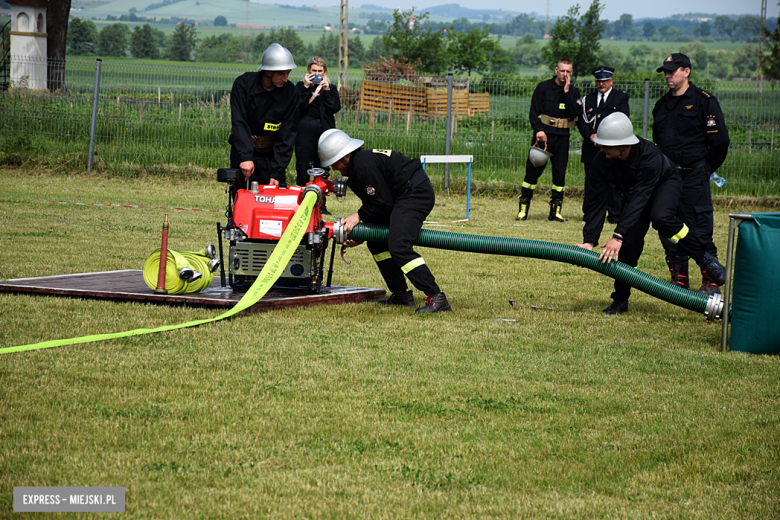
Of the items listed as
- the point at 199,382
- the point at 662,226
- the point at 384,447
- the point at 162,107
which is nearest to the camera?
the point at 384,447

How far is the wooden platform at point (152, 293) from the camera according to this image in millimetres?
6270

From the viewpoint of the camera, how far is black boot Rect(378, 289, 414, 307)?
6.87 metres

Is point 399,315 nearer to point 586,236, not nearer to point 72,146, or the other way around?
point 586,236

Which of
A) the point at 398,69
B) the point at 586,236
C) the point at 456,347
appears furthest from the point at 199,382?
the point at 398,69

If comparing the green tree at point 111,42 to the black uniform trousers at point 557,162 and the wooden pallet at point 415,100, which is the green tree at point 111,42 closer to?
the wooden pallet at point 415,100

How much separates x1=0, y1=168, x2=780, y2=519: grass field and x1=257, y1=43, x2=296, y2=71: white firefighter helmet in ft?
7.93

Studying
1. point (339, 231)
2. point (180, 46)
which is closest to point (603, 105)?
point (339, 231)

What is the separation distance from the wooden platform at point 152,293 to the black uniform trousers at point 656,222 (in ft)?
7.07

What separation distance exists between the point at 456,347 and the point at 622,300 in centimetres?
220

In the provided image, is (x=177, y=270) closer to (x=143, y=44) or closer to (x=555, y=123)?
(x=555, y=123)

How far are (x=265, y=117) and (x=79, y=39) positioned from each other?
8574cm

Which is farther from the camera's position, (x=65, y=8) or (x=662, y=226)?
(x=65, y=8)

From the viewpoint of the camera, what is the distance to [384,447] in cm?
360

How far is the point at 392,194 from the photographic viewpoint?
660 cm
